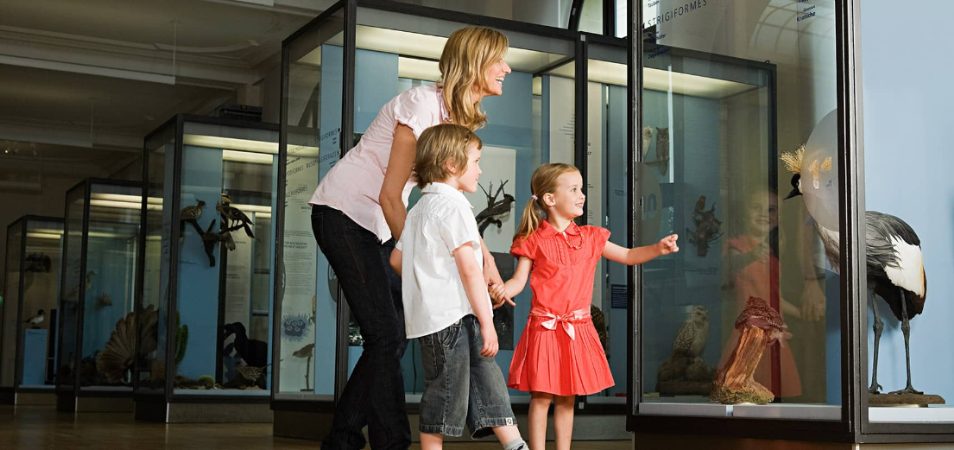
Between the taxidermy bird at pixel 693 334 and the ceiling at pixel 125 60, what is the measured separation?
6658mm

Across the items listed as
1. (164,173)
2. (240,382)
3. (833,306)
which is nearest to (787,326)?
(833,306)

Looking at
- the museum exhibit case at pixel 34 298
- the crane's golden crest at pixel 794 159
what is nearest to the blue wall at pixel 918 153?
the crane's golden crest at pixel 794 159

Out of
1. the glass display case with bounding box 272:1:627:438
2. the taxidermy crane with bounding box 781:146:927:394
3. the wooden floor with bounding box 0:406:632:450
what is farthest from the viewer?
the glass display case with bounding box 272:1:627:438

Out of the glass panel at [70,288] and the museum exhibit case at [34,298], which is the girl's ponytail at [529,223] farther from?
the museum exhibit case at [34,298]

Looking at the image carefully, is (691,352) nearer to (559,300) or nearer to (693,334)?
(693,334)

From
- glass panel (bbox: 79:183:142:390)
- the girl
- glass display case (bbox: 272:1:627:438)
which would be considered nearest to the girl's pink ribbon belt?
the girl

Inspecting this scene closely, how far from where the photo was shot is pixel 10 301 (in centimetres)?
1827

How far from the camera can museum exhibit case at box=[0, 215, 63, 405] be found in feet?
51.9

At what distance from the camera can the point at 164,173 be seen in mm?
8812

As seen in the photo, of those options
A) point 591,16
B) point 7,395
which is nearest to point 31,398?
point 7,395

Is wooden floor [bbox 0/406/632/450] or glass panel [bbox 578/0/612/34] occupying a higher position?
glass panel [bbox 578/0/612/34]

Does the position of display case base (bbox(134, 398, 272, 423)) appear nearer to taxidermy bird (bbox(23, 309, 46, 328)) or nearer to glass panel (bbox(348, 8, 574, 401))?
glass panel (bbox(348, 8, 574, 401))

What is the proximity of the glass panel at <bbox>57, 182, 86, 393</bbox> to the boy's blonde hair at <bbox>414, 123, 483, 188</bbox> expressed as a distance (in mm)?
10995

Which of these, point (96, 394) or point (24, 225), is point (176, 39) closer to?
point (96, 394)
